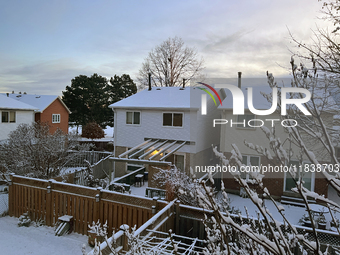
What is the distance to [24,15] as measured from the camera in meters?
13.9

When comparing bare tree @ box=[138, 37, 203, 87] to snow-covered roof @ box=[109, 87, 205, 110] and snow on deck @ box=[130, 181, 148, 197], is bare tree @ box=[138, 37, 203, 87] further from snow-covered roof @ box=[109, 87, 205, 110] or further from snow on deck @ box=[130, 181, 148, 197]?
snow on deck @ box=[130, 181, 148, 197]

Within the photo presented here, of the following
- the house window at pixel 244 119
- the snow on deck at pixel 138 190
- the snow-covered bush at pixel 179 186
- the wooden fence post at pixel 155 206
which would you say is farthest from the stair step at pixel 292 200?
the wooden fence post at pixel 155 206

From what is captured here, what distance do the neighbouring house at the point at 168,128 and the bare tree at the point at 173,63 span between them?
11935 mm

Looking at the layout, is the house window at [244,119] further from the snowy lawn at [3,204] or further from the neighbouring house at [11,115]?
the neighbouring house at [11,115]

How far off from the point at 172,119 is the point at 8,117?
1411 cm

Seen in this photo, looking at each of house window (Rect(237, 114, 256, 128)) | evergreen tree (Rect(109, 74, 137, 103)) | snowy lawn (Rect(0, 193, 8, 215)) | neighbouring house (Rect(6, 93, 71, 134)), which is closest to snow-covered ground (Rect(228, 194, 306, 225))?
house window (Rect(237, 114, 256, 128))

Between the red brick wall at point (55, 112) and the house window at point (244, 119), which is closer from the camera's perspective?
the house window at point (244, 119)

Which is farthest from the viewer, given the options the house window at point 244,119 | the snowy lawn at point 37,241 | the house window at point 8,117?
the house window at point 8,117

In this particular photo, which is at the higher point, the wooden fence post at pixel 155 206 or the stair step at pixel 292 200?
the wooden fence post at pixel 155 206

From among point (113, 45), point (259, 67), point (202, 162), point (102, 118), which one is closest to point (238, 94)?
point (259, 67)

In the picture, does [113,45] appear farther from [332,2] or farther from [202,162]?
[332,2]

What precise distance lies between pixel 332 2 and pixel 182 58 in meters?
23.7

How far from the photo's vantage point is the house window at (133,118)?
15687 mm

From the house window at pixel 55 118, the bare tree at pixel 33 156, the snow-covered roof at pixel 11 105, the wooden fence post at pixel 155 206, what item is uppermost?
the snow-covered roof at pixel 11 105
